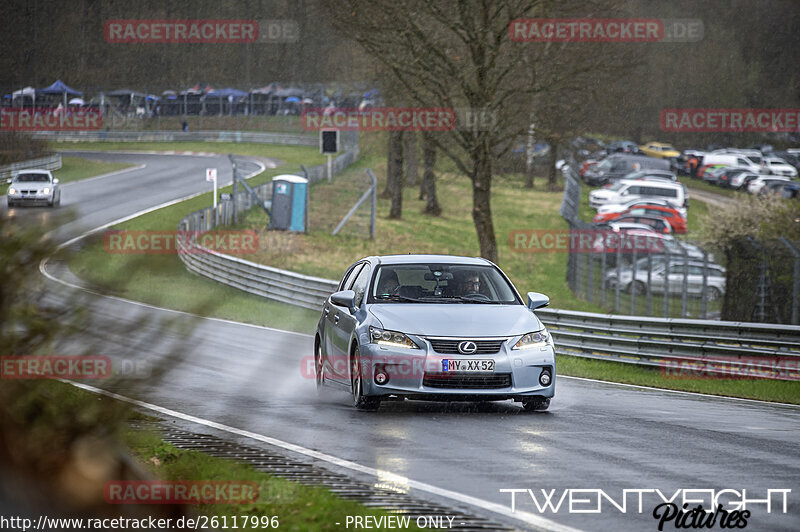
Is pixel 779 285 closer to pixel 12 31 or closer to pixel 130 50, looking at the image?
pixel 12 31

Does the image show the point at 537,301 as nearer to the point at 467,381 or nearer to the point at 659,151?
the point at 467,381

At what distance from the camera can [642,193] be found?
5362cm

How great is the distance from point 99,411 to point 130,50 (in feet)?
413

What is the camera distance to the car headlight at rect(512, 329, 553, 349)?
1099 centimetres

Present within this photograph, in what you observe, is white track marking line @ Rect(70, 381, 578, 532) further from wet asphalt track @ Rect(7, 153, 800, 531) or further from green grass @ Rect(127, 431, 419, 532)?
green grass @ Rect(127, 431, 419, 532)

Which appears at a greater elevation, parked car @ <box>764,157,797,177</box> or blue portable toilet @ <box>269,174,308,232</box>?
parked car @ <box>764,157,797,177</box>

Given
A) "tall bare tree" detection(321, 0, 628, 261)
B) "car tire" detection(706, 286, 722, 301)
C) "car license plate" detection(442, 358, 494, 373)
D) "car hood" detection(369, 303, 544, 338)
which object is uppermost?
"tall bare tree" detection(321, 0, 628, 261)

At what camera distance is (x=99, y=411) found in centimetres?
391

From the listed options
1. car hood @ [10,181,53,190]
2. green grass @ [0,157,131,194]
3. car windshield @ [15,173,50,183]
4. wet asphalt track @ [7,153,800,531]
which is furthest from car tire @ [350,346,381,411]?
green grass @ [0,157,131,194]

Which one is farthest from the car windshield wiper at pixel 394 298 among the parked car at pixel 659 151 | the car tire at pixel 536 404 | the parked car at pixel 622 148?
the parked car at pixel 622 148

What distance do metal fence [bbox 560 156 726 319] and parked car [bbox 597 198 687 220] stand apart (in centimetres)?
1935

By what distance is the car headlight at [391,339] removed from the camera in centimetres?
1077

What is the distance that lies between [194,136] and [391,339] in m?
82.9

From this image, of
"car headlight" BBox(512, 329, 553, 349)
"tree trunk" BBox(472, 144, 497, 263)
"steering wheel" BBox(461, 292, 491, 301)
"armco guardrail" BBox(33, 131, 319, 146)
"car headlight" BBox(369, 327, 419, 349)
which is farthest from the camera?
"armco guardrail" BBox(33, 131, 319, 146)
